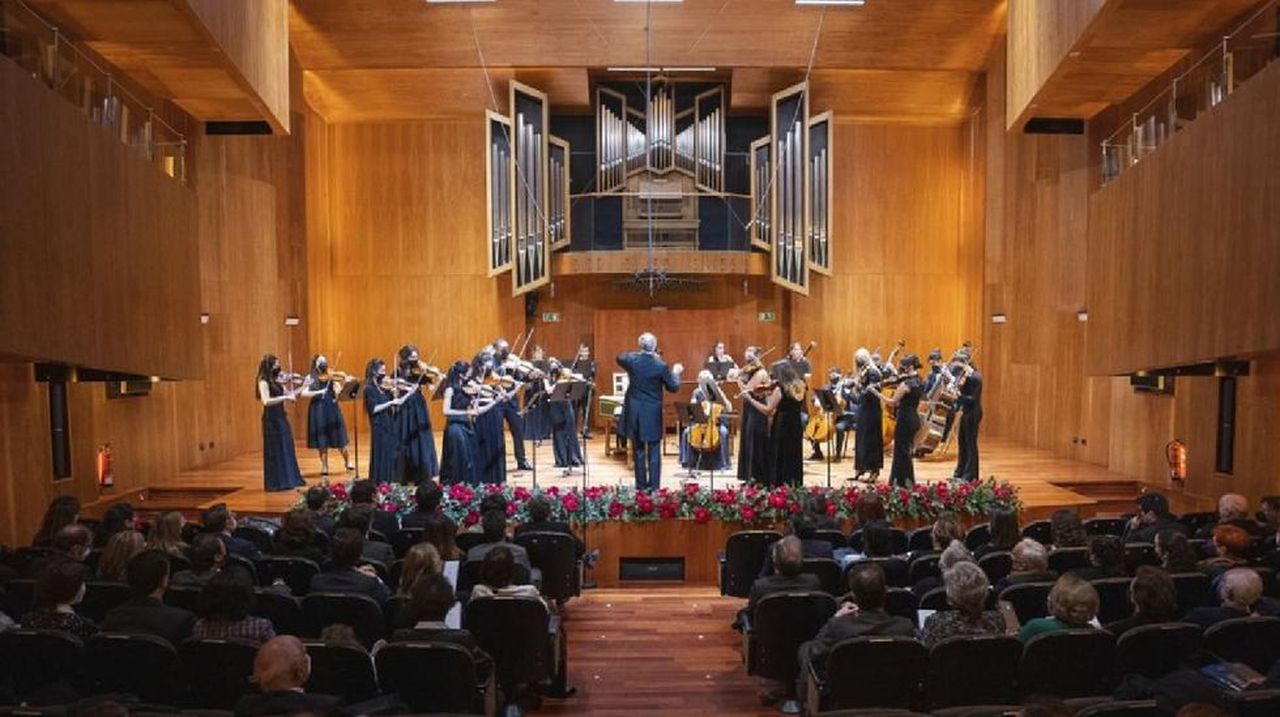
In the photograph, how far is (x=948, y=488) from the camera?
9234 mm

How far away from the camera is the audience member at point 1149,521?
652 centimetres

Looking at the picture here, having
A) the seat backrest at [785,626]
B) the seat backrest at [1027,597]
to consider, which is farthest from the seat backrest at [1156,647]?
the seat backrest at [785,626]

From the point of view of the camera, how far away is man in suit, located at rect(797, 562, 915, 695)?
4.41 meters

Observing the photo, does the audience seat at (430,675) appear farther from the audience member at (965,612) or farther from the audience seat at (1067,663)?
the audience seat at (1067,663)

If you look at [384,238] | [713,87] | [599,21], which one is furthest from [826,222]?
[384,238]

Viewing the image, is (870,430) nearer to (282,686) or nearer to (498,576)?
(498,576)

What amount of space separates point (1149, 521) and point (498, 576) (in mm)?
4496

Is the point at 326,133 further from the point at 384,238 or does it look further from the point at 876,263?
the point at 876,263

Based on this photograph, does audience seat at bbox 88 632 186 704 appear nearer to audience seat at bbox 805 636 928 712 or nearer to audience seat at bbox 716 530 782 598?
audience seat at bbox 805 636 928 712

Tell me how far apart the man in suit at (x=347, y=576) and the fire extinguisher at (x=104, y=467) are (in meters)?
6.80

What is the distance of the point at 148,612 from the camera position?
14.1 ft

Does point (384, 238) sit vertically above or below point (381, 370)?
above

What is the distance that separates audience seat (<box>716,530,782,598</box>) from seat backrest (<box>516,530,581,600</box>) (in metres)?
1.07

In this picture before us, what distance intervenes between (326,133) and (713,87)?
648cm
